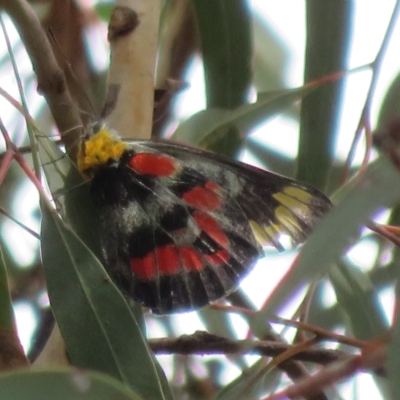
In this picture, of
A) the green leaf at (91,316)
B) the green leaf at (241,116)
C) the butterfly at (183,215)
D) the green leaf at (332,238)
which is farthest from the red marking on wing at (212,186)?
the green leaf at (332,238)

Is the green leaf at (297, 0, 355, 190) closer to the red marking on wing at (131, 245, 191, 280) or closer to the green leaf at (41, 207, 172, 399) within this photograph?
the red marking on wing at (131, 245, 191, 280)

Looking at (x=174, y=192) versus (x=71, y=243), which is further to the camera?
(x=174, y=192)

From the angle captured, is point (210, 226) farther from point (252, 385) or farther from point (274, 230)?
point (252, 385)

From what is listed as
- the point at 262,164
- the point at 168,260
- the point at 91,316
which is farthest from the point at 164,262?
the point at 262,164

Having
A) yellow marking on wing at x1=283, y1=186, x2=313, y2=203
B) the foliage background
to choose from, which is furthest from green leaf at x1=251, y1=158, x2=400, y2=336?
yellow marking on wing at x1=283, y1=186, x2=313, y2=203

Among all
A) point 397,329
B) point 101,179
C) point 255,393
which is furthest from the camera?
point 101,179

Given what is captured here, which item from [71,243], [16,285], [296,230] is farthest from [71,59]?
[71,243]

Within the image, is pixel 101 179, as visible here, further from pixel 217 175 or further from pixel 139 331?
pixel 139 331
